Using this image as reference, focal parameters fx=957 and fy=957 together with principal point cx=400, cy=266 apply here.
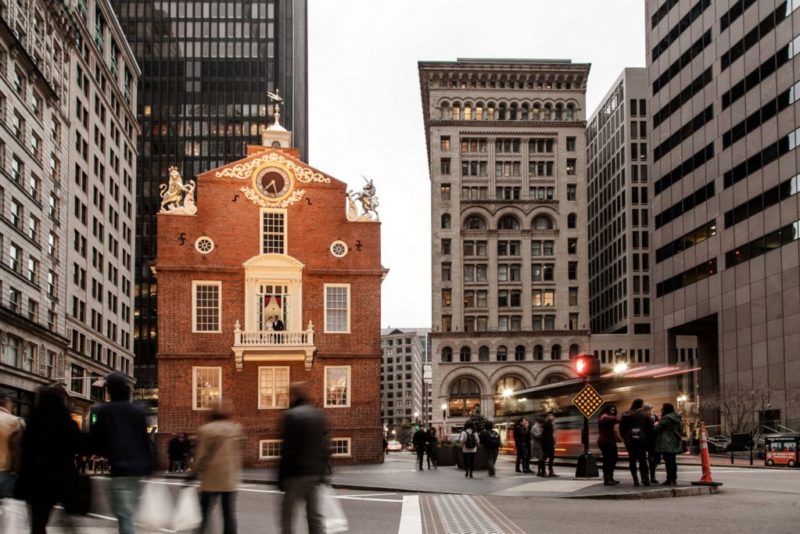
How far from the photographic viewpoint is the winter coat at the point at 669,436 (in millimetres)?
20109

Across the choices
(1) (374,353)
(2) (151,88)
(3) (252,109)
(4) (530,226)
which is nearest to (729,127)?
(1) (374,353)

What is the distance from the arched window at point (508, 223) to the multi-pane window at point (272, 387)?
2868 inches

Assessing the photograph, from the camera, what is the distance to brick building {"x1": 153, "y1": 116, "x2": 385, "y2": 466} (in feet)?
137

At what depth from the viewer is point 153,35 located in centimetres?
12650

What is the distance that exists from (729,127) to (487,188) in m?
47.4

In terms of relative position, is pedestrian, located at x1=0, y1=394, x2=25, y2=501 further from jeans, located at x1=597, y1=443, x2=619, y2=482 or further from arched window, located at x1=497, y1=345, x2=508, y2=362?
arched window, located at x1=497, y1=345, x2=508, y2=362

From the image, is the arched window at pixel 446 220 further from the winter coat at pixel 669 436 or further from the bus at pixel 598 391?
the winter coat at pixel 669 436

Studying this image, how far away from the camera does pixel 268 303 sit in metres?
42.4

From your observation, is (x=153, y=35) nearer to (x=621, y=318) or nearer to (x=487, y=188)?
(x=487, y=188)

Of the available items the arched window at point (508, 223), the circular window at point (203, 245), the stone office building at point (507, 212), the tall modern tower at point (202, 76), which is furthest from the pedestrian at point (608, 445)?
Answer: the tall modern tower at point (202, 76)

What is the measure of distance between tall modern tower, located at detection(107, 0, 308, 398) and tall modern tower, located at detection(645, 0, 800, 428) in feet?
200

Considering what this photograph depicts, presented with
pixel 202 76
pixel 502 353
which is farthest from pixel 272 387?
pixel 202 76

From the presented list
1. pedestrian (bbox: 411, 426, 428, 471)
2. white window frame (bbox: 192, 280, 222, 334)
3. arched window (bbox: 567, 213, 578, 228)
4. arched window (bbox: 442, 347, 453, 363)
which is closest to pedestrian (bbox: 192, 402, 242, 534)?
pedestrian (bbox: 411, 426, 428, 471)

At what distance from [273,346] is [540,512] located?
26737 mm
